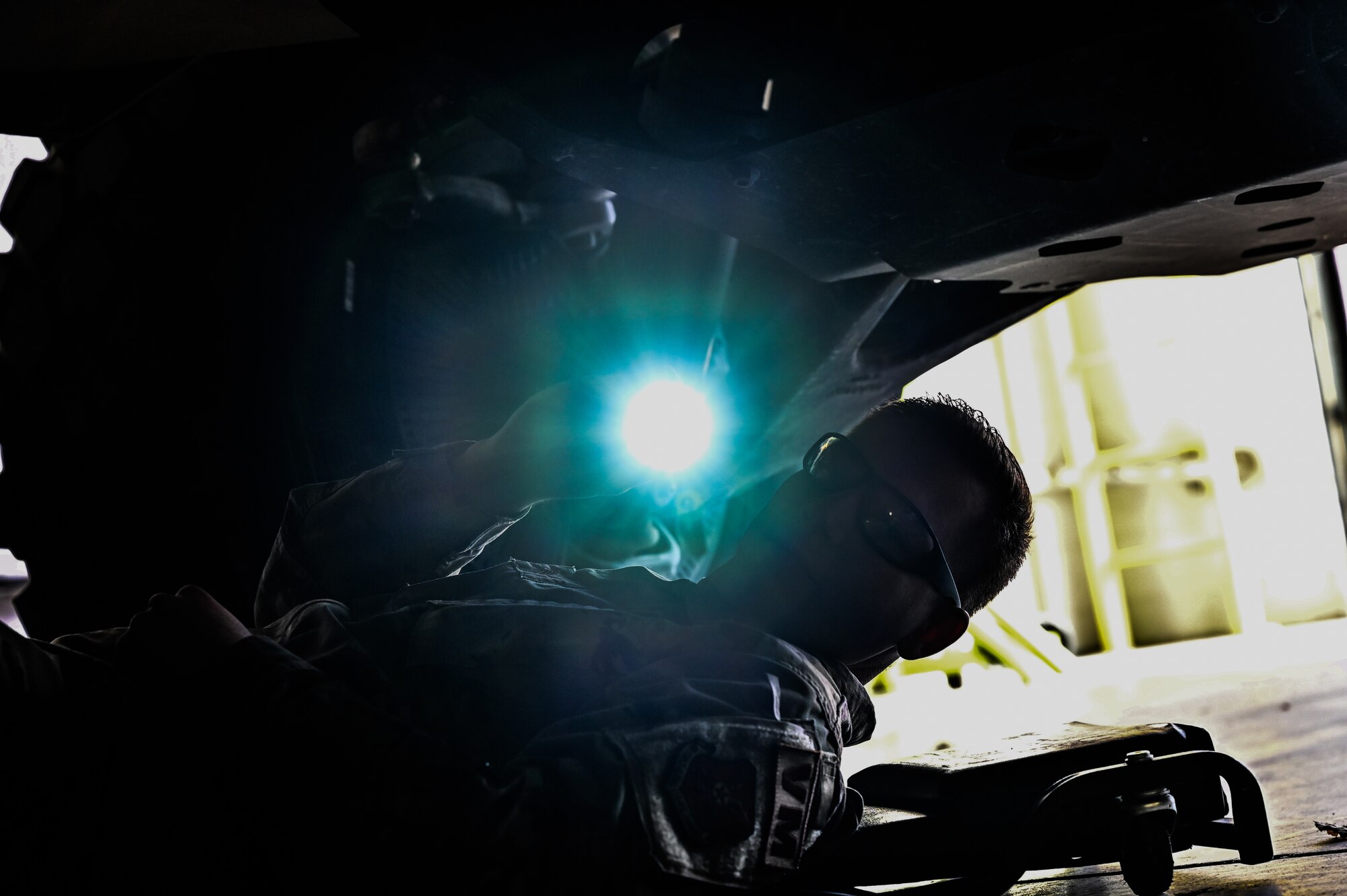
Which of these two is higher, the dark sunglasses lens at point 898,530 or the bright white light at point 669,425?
the bright white light at point 669,425

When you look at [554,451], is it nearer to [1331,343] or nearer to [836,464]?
[836,464]

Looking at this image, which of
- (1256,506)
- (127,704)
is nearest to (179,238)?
(127,704)

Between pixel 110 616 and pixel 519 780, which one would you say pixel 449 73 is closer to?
pixel 519 780

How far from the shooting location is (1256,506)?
5848mm

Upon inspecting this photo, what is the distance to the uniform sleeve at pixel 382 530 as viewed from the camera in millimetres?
1253

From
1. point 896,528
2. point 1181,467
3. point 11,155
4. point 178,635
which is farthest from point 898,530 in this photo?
point 1181,467

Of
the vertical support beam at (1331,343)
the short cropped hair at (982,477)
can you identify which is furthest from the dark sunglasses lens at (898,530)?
the vertical support beam at (1331,343)

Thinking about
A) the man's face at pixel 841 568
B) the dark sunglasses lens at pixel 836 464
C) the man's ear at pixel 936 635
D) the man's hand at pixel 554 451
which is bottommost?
the man's ear at pixel 936 635

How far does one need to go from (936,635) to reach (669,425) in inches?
19.9

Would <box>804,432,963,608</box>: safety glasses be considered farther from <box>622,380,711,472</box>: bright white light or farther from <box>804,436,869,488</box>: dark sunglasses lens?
<box>622,380,711,472</box>: bright white light

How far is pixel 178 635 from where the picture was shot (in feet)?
3.29

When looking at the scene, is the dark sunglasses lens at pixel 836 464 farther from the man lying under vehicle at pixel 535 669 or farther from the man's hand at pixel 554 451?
the man's hand at pixel 554 451

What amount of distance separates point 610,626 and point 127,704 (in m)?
0.44

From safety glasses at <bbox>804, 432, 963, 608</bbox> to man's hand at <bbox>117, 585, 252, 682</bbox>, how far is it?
2.16ft
